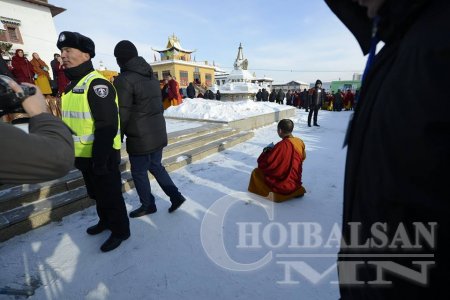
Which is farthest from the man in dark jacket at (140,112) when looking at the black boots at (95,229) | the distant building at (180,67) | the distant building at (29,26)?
the distant building at (180,67)

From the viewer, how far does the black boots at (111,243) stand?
95.2 inches

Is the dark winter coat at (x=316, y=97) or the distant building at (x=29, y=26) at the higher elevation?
the distant building at (x=29, y=26)

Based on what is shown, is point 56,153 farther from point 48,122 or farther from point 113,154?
point 113,154

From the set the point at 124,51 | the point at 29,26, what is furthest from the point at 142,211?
the point at 29,26

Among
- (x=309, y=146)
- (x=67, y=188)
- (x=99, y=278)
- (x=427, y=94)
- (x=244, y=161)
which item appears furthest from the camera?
(x=309, y=146)

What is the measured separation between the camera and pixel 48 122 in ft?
3.16

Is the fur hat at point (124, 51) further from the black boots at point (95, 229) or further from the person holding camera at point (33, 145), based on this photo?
the black boots at point (95, 229)

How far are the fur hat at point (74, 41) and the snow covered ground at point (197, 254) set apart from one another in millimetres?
1942

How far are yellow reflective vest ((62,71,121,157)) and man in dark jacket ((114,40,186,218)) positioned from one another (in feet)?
1.23

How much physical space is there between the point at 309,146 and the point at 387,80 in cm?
642

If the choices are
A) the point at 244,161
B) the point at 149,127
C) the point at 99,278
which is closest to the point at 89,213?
the point at 99,278

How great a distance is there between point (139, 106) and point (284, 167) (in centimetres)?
205

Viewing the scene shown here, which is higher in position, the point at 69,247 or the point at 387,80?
the point at 387,80

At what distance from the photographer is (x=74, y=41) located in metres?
2.11
